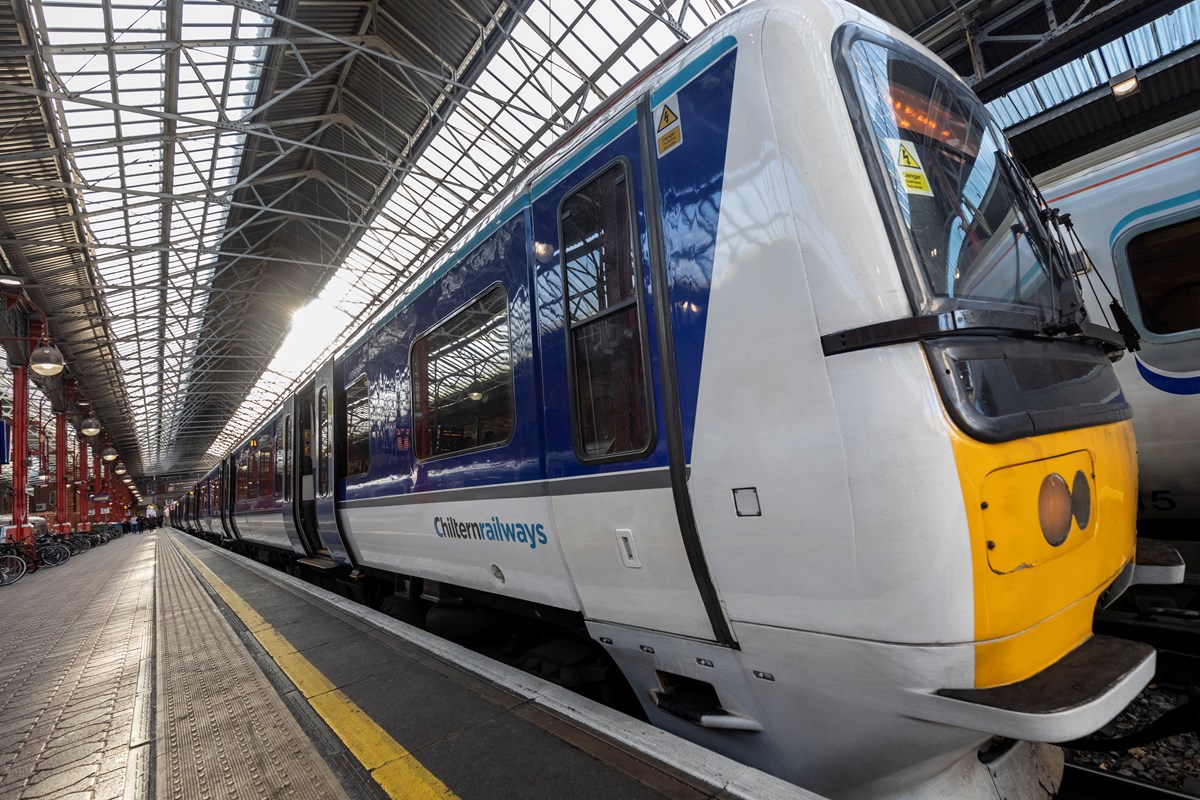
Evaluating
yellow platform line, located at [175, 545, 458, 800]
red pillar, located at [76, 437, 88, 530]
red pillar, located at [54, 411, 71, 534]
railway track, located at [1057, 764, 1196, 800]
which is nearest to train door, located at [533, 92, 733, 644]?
yellow platform line, located at [175, 545, 458, 800]

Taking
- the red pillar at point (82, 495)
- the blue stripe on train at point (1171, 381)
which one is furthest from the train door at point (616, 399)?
the red pillar at point (82, 495)

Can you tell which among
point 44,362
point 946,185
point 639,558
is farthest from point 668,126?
point 44,362

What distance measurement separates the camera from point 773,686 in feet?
6.29

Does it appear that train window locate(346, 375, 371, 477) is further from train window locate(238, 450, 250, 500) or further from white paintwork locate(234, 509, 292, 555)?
train window locate(238, 450, 250, 500)

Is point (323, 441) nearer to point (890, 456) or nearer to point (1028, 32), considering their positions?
point (890, 456)

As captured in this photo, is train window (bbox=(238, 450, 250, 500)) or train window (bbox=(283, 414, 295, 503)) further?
train window (bbox=(238, 450, 250, 500))

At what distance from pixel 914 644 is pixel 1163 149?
4.43 metres

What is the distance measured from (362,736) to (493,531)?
3.52 feet

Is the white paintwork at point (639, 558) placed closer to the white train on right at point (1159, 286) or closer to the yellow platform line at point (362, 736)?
the yellow platform line at point (362, 736)

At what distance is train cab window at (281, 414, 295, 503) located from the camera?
7.61 m

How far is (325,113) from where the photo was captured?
15.0 metres

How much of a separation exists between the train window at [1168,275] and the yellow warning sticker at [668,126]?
154 inches

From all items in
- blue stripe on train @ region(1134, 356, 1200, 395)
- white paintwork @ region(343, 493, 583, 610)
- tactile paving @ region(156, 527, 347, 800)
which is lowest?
tactile paving @ region(156, 527, 347, 800)

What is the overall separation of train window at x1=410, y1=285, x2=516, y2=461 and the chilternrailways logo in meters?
0.42
